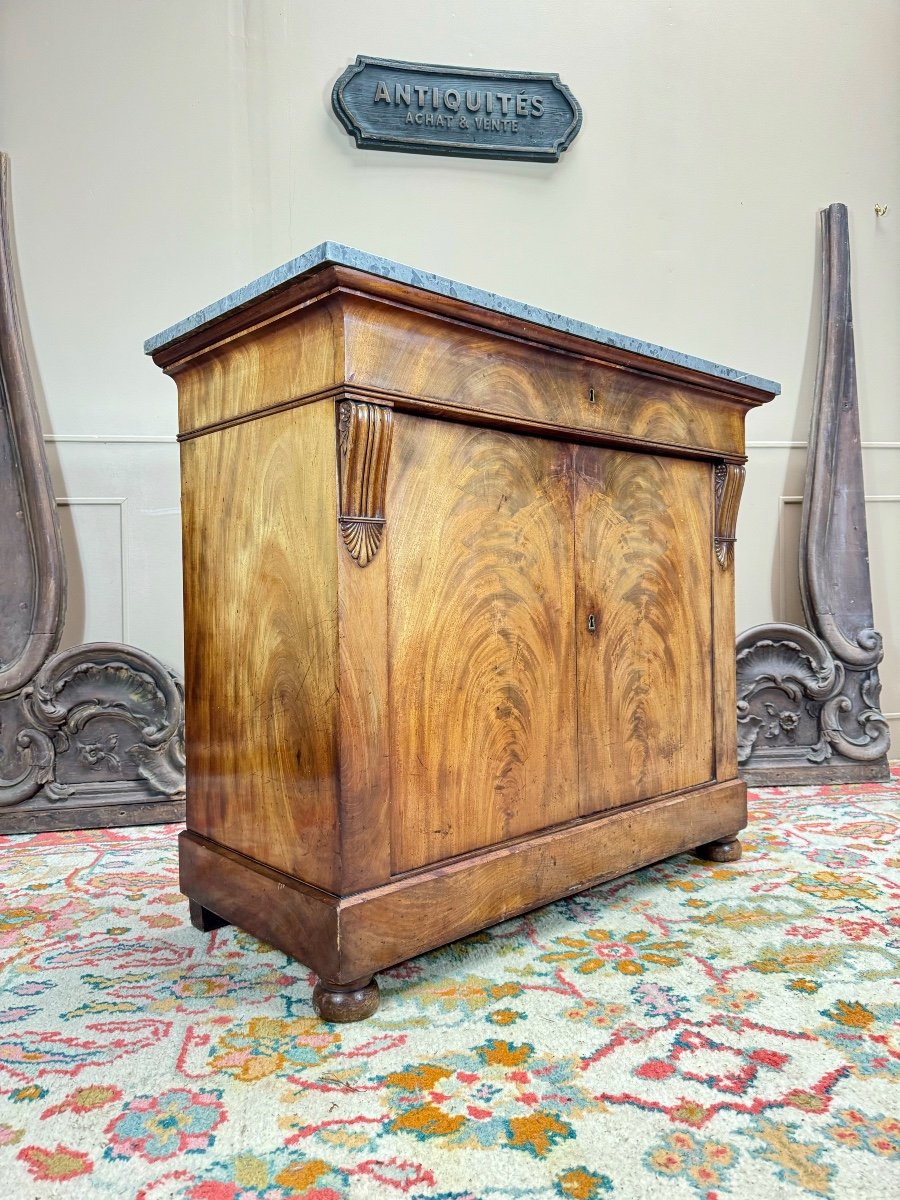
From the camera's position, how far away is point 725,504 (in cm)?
212

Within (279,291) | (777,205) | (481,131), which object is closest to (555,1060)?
(279,291)

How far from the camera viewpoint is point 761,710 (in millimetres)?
3047

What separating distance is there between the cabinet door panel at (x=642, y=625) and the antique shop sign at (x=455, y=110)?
1.88 m

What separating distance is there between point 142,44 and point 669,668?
9.47ft

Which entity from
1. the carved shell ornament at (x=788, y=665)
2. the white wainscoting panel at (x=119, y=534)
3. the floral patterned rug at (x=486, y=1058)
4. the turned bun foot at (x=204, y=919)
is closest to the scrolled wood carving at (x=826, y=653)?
the carved shell ornament at (x=788, y=665)

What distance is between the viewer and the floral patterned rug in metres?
0.96

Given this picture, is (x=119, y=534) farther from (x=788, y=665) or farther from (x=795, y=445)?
(x=795, y=445)

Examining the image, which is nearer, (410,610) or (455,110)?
(410,610)

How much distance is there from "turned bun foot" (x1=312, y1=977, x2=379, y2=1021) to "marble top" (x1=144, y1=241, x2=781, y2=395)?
112 cm

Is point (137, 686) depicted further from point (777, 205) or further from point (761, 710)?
point (777, 205)

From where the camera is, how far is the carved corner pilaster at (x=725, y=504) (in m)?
2.12

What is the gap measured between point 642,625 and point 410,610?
0.71 m

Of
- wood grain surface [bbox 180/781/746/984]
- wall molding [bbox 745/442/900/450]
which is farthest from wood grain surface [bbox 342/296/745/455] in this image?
wall molding [bbox 745/442/900/450]

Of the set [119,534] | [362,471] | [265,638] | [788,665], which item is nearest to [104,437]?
[119,534]
